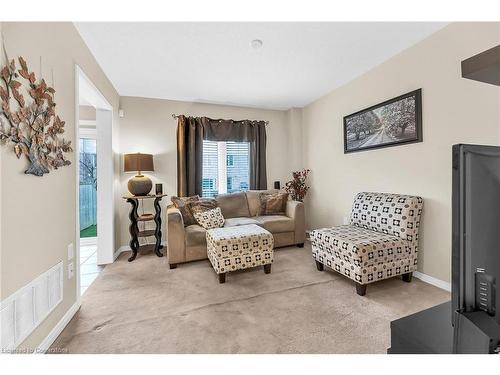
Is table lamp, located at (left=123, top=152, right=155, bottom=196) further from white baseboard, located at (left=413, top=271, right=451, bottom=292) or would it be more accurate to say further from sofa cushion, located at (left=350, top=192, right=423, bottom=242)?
white baseboard, located at (left=413, top=271, right=451, bottom=292)

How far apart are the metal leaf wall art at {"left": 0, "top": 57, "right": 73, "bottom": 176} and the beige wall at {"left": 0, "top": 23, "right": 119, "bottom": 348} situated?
66mm

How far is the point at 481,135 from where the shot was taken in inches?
73.9

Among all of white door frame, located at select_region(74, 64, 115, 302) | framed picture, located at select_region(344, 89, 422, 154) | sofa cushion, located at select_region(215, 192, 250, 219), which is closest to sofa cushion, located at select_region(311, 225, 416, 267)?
framed picture, located at select_region(344, 89, 422, 154)

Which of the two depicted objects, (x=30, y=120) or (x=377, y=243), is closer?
(x=30, y=120)

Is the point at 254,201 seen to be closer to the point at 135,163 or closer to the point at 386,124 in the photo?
the point at 135,163

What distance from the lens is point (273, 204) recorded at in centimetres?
371

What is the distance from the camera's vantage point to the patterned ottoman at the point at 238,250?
93.4 inches

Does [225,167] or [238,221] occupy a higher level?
[225,167]

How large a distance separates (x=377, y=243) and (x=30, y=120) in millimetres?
2737

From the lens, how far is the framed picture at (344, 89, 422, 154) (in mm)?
2359

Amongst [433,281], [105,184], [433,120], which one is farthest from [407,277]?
[105,184]

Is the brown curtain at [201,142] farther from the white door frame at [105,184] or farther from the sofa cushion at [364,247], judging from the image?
the sofa cushion at [364,247]
